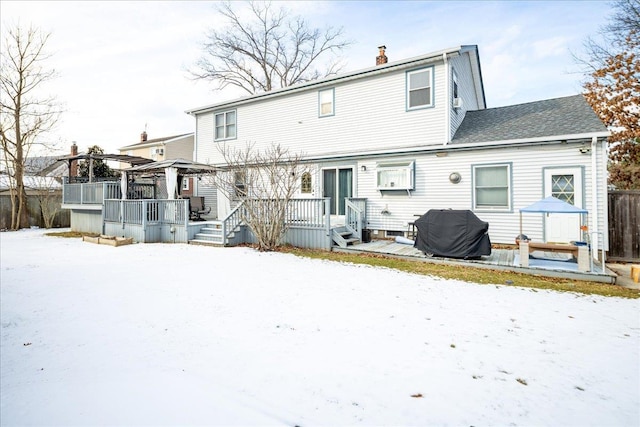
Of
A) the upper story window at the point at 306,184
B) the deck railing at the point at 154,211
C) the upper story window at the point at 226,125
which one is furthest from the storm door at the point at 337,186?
the upper story window at the point at 226,125

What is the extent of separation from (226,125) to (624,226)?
15.3 m

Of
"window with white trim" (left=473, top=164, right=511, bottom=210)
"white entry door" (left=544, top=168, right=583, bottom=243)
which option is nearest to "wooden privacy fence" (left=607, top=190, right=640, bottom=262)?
"white entry door" (left=544, top=168, right=583, bottom=243)

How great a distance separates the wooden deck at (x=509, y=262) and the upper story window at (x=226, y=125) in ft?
29.5

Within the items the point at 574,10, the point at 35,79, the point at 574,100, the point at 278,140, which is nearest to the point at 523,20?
the point at 574,10

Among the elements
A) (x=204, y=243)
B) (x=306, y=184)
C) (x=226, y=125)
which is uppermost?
(x=226, y=125)

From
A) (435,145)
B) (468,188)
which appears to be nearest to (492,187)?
(468,188)

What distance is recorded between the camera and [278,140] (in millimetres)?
14320

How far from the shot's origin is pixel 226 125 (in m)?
16.1

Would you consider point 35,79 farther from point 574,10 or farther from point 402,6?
point 574,10

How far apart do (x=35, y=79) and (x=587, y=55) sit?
31.3 metres

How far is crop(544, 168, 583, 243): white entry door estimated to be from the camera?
8.88 metres

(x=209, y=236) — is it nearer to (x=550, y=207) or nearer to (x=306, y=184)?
(x=306, y=184)

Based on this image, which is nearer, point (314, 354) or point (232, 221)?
point (314, 354)

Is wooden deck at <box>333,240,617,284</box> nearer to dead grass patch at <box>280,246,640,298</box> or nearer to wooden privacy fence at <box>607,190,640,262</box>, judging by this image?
dead grass patch at <box>280,246,640,298</box>
